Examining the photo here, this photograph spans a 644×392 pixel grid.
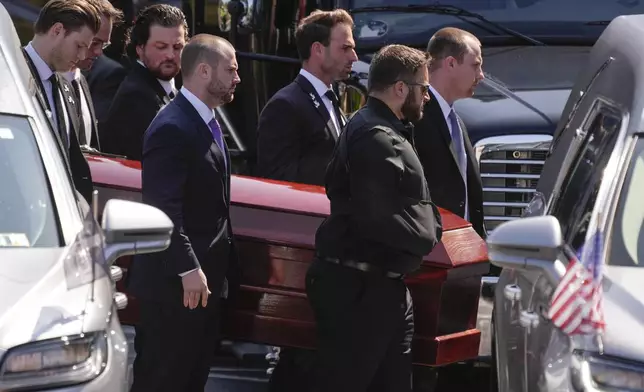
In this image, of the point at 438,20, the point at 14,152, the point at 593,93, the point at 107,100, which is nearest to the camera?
the point at 14,152

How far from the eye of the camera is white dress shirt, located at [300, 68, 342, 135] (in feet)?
24.3

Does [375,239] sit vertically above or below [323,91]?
below

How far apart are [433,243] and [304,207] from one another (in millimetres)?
865

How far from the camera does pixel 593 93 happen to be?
627 cm

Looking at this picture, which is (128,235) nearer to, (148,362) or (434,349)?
(148,362)

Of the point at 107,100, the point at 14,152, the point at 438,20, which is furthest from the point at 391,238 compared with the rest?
the point at 107,100

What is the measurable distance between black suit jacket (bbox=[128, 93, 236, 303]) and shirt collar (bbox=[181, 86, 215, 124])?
27mm

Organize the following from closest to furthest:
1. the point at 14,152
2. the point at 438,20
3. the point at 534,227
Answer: the point at 534,227 < the point at 14,152 < the point at 438,20

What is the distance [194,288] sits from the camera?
5.79 meters

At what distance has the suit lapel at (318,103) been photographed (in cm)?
731

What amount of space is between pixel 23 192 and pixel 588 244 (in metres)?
1.90

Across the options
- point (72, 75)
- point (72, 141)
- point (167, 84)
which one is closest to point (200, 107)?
point (72, 141)

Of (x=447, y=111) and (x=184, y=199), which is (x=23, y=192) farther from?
(x=447, y=111)

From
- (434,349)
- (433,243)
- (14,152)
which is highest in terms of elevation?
(14,152)
